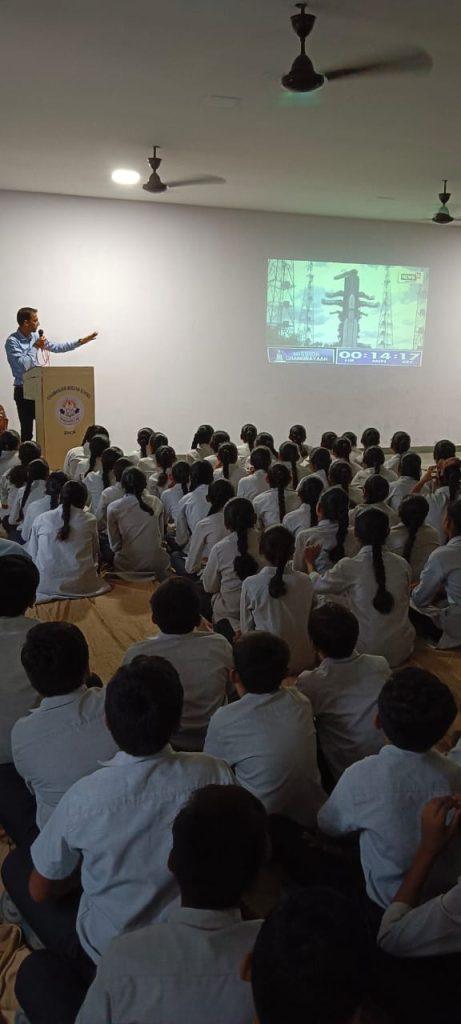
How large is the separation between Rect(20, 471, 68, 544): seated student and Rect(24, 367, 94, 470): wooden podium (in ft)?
5.61

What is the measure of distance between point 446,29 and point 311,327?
222 inches

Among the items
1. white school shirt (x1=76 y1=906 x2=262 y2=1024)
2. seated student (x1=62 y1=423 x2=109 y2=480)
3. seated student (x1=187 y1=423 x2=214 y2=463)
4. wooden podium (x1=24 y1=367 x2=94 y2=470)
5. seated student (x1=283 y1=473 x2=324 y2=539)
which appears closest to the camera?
white school shirt (x1=76 y1=906 x2=262 y2=1024)

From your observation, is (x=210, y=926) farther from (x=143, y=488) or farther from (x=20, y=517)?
(x=20, y=517)

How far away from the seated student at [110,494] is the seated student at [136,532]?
0.11 metres

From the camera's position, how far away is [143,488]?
3.99 m

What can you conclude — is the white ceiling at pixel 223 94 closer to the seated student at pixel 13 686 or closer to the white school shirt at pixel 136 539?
the white school shirt at pixel 136 539

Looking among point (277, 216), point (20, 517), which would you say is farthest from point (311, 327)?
point (20, 517)

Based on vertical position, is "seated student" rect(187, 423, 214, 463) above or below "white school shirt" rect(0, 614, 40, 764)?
above

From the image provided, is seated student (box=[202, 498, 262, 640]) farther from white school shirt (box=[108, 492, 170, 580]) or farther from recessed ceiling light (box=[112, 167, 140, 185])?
recessed ceiling light (box=[112, 167, 140, 185])

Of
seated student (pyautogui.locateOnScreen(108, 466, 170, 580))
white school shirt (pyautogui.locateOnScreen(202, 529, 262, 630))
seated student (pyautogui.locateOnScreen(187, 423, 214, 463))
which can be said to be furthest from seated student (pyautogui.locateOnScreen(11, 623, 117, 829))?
seated student (pyautogui.locateOnScreen(187, 423, 214, 463))

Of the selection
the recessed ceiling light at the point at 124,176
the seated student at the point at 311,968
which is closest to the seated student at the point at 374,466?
the recessed ceiling light at the point at 124,176

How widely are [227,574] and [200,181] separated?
547 centimetres

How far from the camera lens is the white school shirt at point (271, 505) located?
4.21 m

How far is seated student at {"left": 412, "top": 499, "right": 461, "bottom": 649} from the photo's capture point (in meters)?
3.05
